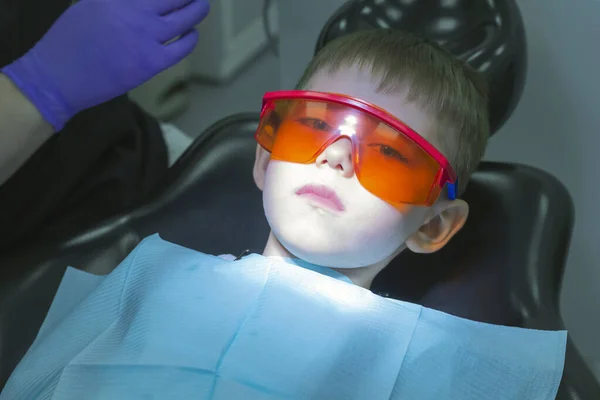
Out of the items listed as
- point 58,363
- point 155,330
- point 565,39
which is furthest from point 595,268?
point 58,363

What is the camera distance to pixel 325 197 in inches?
34.6

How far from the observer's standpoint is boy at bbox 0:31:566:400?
823mm

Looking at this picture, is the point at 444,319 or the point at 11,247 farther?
the point at 11,247

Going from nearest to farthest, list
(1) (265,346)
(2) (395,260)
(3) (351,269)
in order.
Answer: (1) (265,346)
(3) (351,269)
(2) (395,260)

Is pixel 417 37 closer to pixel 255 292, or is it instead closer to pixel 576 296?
pixel 255 292

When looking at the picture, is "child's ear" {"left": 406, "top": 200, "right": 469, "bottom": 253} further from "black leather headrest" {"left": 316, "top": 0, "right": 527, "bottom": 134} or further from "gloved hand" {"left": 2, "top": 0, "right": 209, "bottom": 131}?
"gloved hand" {"left": 2, "top": 0, "right": 209, "bottom": 131}

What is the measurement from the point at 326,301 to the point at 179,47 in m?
0.52

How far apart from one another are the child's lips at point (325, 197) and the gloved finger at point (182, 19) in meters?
0.40

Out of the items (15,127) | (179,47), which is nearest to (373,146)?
(179,47)

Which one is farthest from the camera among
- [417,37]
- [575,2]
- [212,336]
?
[575,2]

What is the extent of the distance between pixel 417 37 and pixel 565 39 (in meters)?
0.40

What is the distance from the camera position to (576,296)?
1.50m

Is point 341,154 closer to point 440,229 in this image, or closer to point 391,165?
point 391,165

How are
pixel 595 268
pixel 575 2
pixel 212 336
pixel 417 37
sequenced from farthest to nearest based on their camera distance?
pixel 595 268 → pixel 575 2 → pixel 417 37 → pixel 212 336
